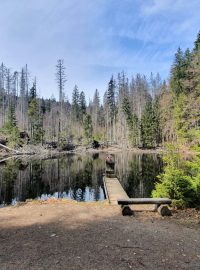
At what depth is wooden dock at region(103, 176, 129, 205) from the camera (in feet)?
39.7

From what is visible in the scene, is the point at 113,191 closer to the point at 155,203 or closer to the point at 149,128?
the point at 155,203

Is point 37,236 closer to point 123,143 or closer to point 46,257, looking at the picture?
point 46,257

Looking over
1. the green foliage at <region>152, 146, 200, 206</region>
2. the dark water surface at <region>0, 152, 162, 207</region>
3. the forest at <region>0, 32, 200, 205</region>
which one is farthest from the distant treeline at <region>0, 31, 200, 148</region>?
the green foliage at <region>152, 146, 200, 206</region>

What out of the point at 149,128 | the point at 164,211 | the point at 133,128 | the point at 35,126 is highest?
the point at 133,128

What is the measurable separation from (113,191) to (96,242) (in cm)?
766

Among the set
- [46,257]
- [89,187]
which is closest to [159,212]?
[46,257]

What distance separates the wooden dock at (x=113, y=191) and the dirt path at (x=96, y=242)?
3.02 metres

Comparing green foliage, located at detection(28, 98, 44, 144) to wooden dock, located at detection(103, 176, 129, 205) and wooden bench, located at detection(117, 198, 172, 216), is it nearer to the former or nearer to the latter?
wooden dock, located at detection(103, 176, 129, 205)

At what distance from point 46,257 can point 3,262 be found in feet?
2.70

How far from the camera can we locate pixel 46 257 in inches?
208

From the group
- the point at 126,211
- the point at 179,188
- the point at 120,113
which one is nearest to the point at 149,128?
the point at 120,113

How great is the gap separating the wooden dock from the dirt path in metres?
3.02

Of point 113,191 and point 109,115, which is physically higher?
point 109,115

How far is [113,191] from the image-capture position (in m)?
13.7
